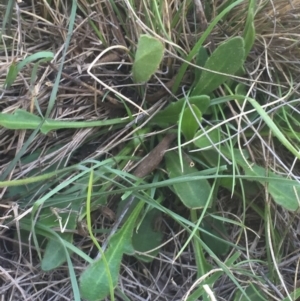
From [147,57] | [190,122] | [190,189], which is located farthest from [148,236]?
[147,57]

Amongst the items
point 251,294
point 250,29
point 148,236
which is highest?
point 250,29

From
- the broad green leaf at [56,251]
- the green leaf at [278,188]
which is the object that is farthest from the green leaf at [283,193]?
the broad green leaf at [56,251]

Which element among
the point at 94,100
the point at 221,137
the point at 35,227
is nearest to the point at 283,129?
the point at 221,137

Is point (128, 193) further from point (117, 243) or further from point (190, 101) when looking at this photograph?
point (190, 101)

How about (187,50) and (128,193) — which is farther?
(187,50)

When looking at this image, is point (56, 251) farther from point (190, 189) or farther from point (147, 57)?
point (147, 57)

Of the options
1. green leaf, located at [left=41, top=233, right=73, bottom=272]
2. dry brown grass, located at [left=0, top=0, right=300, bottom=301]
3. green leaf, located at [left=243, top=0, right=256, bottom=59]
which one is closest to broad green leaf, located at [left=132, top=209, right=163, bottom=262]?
dry brown grass, located at [left=0, top=0, right=300, bottom=301]
